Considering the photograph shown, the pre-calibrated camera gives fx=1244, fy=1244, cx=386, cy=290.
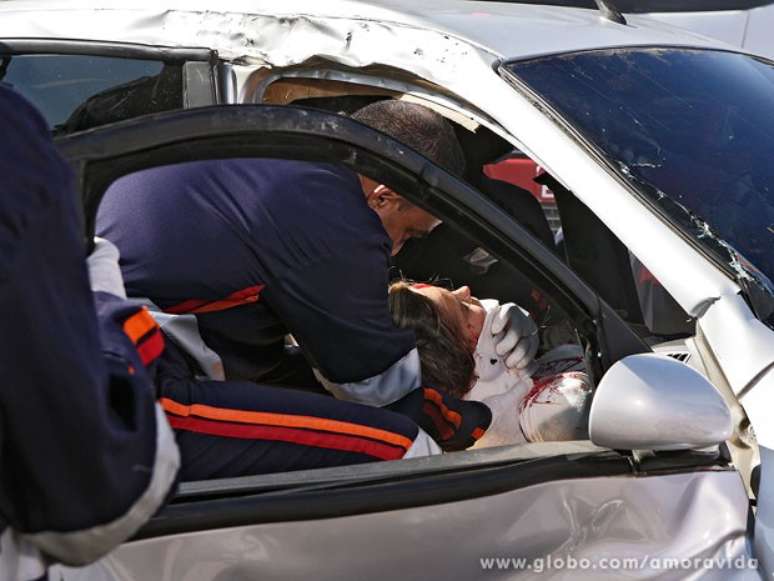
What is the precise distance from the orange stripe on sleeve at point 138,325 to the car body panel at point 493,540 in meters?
0.30

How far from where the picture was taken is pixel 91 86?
10.1 feet

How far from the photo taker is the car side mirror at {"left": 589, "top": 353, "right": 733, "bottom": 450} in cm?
171

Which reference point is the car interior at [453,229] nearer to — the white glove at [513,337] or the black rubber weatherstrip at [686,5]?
the white glove at [513,337]

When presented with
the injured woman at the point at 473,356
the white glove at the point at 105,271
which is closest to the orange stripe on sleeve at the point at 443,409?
the injured woman at the point at 473,356

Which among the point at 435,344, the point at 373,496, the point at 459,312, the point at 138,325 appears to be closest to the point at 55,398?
the point at 138,325

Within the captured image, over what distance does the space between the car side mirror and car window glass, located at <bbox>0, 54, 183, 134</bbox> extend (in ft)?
5.08

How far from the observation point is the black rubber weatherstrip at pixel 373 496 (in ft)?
5.09

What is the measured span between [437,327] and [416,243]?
3.15 feet

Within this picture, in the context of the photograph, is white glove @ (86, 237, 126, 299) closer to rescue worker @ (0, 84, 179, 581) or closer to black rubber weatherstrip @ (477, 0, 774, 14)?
rescue worker @ (0, 84, 179, 581)

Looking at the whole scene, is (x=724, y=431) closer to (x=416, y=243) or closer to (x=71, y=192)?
(x=71, y=192)

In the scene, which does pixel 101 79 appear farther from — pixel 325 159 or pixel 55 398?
pixel 55 398

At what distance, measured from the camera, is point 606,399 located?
5.73ft

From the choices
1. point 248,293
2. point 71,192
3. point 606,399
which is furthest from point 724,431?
point 71,192

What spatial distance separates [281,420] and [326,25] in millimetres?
1266
